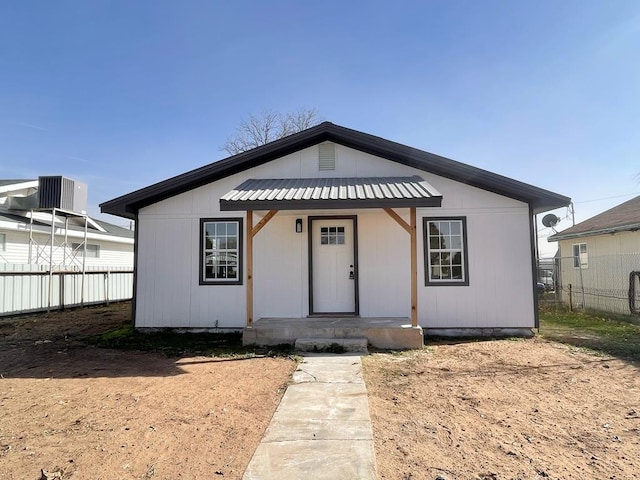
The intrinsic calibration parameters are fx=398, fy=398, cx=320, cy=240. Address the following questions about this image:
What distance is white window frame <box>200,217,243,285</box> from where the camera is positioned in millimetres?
8695

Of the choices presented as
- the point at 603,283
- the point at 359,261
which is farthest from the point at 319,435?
the point at 603,283

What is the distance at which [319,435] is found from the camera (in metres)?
3.48

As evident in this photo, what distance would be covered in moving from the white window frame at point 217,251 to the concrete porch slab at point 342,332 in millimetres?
1457

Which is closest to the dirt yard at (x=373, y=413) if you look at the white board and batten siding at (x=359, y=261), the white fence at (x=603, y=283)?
the white board and batten siding at (x=359, y=261)

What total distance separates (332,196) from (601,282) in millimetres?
9955

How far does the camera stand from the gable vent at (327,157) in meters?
9.00

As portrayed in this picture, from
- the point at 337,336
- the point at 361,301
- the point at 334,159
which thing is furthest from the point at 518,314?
the point at 334,159

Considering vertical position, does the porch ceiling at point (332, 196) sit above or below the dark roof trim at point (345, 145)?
below

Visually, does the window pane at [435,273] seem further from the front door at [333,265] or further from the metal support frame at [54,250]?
the metal support frame at [54,250]

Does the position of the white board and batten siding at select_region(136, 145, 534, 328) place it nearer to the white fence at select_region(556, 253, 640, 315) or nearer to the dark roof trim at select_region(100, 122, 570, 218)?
the dark roof trim at select_region(100, 122, 570, 218)

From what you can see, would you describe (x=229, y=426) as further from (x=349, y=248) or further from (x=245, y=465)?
(x=349, y=248)

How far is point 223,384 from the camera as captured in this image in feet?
16.6

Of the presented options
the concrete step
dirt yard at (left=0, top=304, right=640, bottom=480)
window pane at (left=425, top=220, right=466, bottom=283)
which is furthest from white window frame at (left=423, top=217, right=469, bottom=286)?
the concrete step

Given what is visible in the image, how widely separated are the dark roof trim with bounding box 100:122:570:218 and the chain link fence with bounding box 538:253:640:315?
4.09 meters
